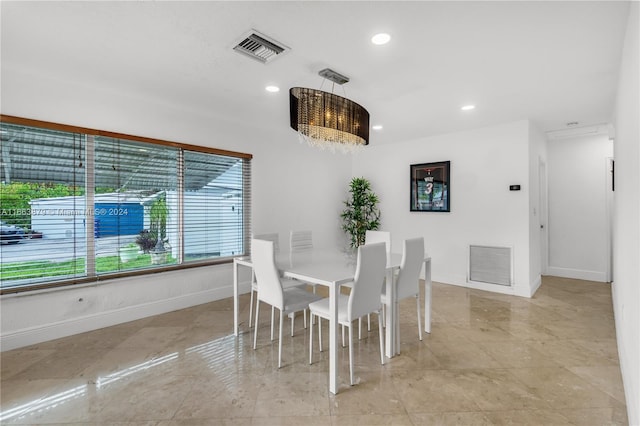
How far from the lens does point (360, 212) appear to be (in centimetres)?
589

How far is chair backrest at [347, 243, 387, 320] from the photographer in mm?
2289

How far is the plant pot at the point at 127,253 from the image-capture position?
3.49 meters

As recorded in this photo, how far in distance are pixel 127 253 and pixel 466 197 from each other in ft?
15.8

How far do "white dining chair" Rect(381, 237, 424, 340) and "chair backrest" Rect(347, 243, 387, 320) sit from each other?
243 mm

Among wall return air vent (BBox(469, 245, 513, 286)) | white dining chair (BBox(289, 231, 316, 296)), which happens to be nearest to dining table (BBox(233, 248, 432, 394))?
white dining chair (BBox(289, 231, 316, 296))

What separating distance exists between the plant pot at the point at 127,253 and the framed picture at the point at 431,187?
14.2 feet

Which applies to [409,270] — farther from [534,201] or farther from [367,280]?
[534,201]

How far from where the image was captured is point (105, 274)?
335cm

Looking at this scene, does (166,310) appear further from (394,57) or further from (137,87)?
(394,57)

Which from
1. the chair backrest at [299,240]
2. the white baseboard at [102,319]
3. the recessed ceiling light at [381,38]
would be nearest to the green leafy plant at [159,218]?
the white baseboard at [102,319]

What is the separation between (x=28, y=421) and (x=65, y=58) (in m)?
2.69

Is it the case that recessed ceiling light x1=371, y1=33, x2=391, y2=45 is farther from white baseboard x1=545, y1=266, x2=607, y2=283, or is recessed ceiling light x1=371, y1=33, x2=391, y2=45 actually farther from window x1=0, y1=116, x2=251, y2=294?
white baseboard x1=545, y1=266, x2=607, y2=283

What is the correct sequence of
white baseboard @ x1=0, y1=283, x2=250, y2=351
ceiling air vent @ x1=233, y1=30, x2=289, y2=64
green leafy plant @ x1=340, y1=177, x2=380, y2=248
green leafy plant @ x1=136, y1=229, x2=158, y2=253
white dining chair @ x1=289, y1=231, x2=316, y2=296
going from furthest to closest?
green leafy plant @ x1=340, y1=177, x2=380, y2=248 → white dining chair @ x1=289, y1=231, x2=316, y2=296 → green leafy plant @ x1=136, y1=229, x2=158, y2=253 → white baseboard @ x1=0, y1=283, x2=250, y2=351 → ceiling air vent @ x1=233, y1=30, x2=289, y2=64

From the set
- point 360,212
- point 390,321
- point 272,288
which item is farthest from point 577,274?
point 272,288
